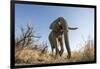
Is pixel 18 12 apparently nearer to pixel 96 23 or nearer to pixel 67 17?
pixel 67 17

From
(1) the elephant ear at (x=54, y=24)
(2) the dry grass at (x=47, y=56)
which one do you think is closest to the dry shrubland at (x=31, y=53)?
(2) the dry grass at (x=47, y=56)

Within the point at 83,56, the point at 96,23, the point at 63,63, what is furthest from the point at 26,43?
the point at 96,23

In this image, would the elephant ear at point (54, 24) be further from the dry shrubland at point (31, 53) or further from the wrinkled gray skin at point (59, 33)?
the dry shrubland at point (31, 53)

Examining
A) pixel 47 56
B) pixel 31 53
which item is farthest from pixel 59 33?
pixel 31 53

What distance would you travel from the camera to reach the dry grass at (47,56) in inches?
94.8

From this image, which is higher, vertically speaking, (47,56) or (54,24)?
(54,24)

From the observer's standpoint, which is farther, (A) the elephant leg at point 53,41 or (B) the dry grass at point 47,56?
(A) the elephant leg at point 53,41

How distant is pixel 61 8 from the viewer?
259 cm

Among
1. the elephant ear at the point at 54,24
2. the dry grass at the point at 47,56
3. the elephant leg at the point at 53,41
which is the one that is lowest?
the dry grass at the point at 47,56

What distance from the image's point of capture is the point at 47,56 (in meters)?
2.52

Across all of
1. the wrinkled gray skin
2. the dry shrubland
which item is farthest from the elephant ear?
the dry shrubland

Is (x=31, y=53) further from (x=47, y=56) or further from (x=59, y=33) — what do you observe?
(x=59, y=33)

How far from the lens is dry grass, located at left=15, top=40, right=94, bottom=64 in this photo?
241 centimetres

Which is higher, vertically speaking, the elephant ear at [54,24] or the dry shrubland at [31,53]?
the elephant ear at [54,24]
